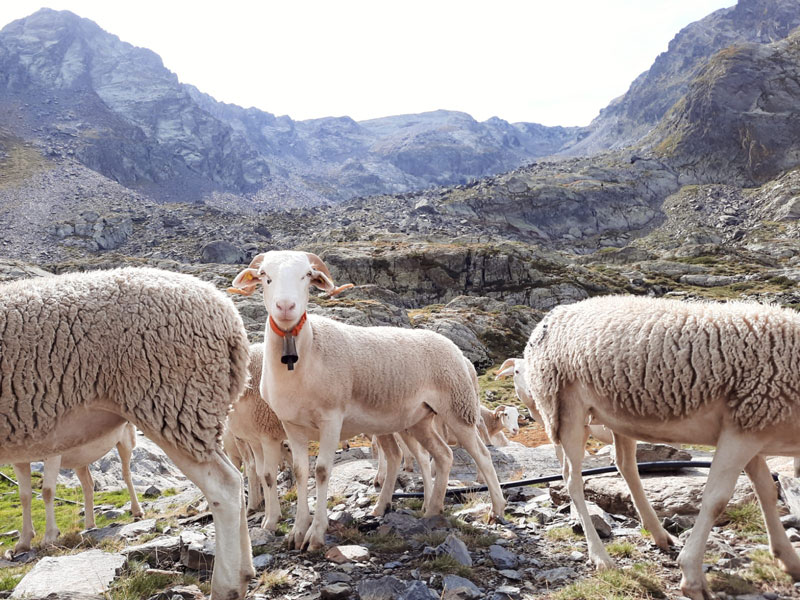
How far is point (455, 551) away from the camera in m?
6.09

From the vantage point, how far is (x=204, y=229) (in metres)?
129

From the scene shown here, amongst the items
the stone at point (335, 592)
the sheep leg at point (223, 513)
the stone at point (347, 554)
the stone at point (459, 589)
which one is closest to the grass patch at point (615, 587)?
the stone at point (459, 589)

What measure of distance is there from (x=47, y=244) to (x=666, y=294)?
424 ft

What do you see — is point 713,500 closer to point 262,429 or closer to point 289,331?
point 289,331

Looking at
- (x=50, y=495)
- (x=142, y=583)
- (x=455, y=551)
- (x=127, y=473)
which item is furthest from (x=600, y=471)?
(x=50, y=495)

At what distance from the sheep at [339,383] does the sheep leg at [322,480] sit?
1cm

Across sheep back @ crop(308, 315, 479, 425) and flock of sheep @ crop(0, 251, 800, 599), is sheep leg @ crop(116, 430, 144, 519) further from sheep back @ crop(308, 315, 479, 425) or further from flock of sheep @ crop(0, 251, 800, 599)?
flock of sheep @ crop(0, 251, 800, 599)

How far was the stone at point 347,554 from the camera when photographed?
6.34 m

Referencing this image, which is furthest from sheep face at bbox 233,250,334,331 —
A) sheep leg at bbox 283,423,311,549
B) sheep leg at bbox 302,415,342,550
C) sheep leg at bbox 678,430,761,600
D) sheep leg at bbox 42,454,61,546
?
sheep leg at bbox 42,454,61,546

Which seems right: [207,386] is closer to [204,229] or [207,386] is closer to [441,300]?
[441,300]

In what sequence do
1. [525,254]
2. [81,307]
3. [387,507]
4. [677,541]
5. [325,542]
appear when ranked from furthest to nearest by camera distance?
[525,254] → [387,507] → [325,542] → [677,541] → [81,307]

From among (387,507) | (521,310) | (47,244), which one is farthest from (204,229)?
(387,507)

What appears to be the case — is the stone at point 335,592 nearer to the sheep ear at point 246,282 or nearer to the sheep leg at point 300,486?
the sheep leg at point 300,486

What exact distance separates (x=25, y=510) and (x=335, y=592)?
7.75m
